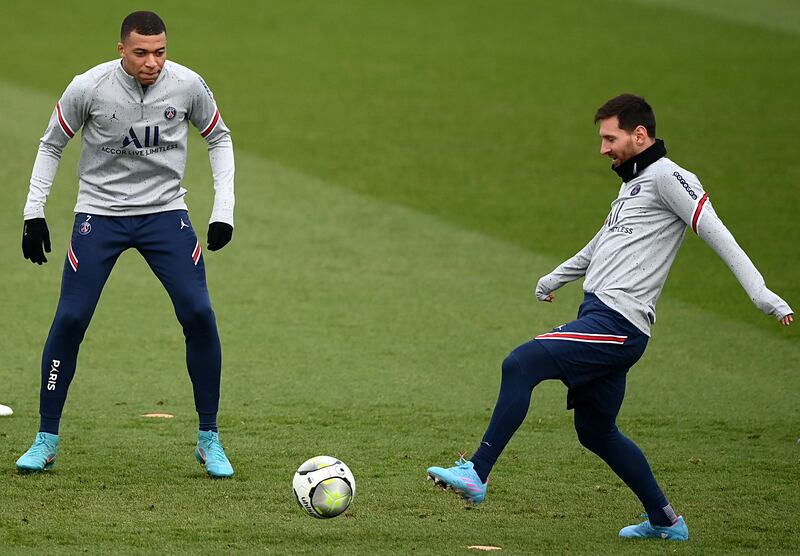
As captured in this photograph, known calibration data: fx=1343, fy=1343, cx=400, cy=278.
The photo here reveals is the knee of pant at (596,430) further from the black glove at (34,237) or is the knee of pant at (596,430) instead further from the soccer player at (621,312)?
the black glove at (34,237)

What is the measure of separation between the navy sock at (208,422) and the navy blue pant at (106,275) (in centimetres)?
34

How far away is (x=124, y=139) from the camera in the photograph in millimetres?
6523

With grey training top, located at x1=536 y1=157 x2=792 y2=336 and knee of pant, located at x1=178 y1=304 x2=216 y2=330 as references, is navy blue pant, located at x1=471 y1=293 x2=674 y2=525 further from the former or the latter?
knee of pant, located at x1=178 y1=304 x2=216 y2=330

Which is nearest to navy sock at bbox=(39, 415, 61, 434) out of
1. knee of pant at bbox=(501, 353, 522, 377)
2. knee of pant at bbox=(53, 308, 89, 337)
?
knee of pant at bbox=(53, 308, 89, 337)

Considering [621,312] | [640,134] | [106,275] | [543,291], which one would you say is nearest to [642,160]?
[640,134]

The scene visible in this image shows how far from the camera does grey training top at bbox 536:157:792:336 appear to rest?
18.3 feet

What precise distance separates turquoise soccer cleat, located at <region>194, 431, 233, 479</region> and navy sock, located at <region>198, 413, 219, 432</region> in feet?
0.10

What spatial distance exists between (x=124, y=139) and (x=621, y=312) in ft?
8.42

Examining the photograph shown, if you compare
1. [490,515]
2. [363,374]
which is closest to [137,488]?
[490,515]

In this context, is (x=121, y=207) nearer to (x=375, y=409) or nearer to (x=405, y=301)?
(x=375, y=409)

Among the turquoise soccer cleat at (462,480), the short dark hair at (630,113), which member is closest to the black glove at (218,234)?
the turquoise soccer cleat at (462,480)

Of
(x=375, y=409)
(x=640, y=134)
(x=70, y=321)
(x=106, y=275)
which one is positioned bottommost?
(x=375, y=409)

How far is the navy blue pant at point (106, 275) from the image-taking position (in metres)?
6.54

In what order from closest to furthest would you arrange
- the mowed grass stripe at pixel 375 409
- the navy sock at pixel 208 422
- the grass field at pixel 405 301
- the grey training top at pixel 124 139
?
the mowed grass stripe at pixel 375 409 < the grass field at pixel 405 301 < the grey training top at pixel 124 139 < the navy sock at pixel 208 422
